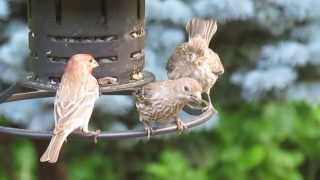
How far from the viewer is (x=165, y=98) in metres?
2.57

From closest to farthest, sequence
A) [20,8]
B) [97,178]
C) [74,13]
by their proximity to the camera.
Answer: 1. [74,13]
2. [20,8]
3. [97,178]

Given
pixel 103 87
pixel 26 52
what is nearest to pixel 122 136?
pixel 103 87

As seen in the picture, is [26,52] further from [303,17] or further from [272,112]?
[272,112]

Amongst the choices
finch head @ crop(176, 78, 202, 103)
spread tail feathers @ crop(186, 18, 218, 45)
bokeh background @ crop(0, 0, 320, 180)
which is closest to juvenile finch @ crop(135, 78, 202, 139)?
finch head @ crop(176, 78, 202, 103)

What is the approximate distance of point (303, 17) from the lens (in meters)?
3.40

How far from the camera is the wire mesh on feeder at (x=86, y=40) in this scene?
2.66 m

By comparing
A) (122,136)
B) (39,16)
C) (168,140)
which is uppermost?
(39,16)

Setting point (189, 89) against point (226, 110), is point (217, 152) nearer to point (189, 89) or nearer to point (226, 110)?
point (226, 110)

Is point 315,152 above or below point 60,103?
below

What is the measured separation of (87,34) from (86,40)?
0.02m

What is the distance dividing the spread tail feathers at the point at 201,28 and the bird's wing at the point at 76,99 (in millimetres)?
637

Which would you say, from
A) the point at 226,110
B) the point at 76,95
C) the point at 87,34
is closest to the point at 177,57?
the point at 87,34

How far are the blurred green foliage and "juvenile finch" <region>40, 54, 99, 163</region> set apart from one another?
1.64 metres

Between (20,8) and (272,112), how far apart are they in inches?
51.6
